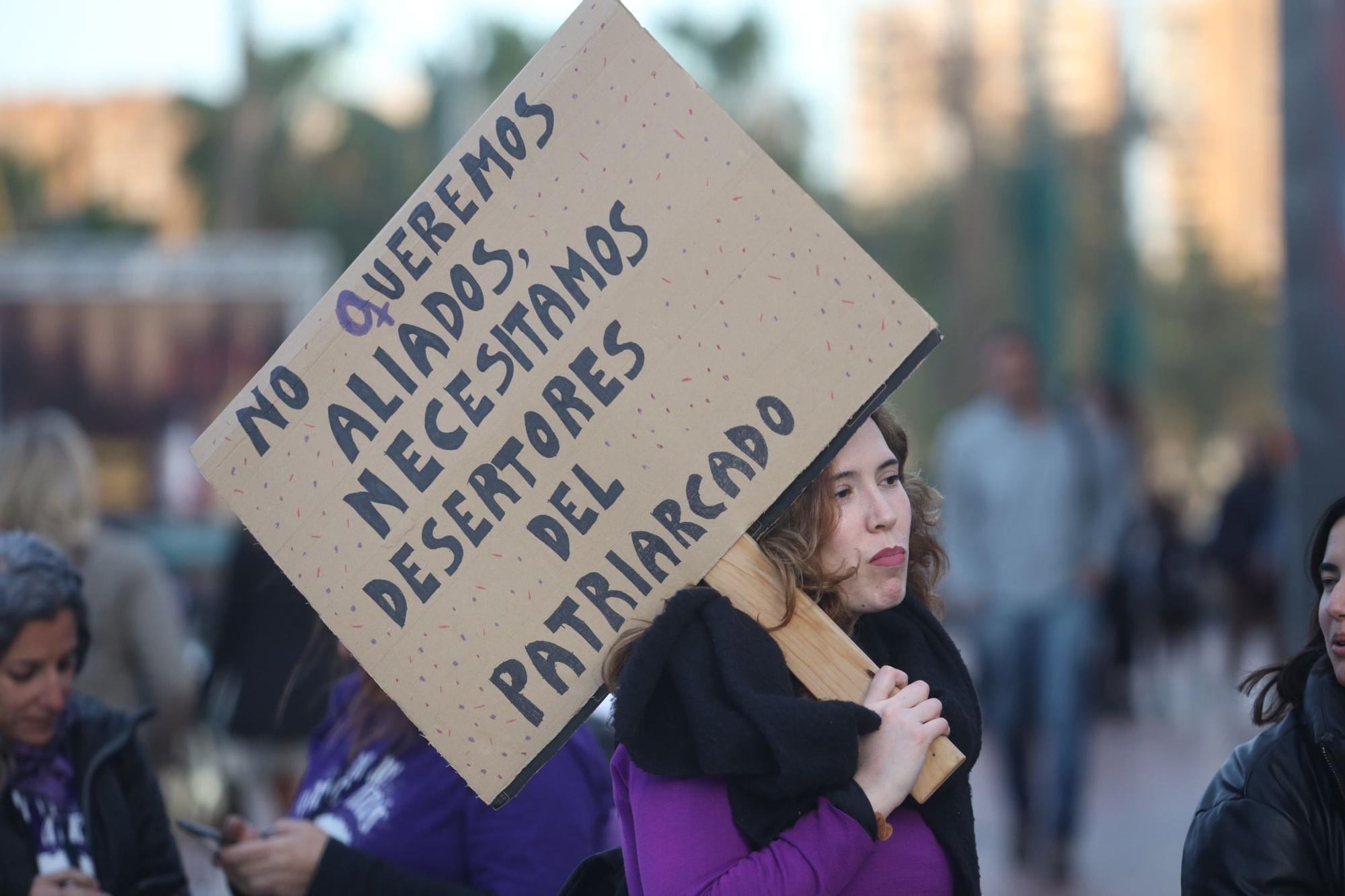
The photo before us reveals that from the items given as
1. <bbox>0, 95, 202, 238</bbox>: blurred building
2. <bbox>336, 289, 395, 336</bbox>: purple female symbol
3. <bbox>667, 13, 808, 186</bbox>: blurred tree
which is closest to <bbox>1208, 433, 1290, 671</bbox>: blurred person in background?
<bbox>336, 289, 395, 336</bbox>: purple female symbol

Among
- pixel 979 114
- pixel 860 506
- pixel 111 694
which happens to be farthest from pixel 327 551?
pixel 979 114

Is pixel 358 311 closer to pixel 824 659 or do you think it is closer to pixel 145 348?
pixel 824 659

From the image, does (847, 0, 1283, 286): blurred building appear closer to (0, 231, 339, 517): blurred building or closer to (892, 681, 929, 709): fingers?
(0, 231, 339, 517): blurred building

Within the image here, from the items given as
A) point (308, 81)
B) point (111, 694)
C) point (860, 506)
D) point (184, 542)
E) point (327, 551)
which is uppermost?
point (308, 81)

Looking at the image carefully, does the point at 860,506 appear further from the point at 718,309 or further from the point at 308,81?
the point at 308,81

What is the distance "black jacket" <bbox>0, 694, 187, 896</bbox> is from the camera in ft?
9.03

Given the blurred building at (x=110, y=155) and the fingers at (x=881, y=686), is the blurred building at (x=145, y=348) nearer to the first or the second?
the fingers at (x=881, y=686)

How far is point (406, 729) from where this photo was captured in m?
2.77

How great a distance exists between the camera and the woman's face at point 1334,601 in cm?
231

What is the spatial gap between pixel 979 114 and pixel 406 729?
30.2m

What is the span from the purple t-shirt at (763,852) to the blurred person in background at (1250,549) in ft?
35.9

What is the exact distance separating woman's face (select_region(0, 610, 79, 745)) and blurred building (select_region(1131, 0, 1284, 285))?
1586cm

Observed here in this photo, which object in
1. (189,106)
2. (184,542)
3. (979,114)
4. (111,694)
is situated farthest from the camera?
(189,106)

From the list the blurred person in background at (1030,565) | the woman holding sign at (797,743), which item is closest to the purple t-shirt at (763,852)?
the woman holding sign at (797,743)
